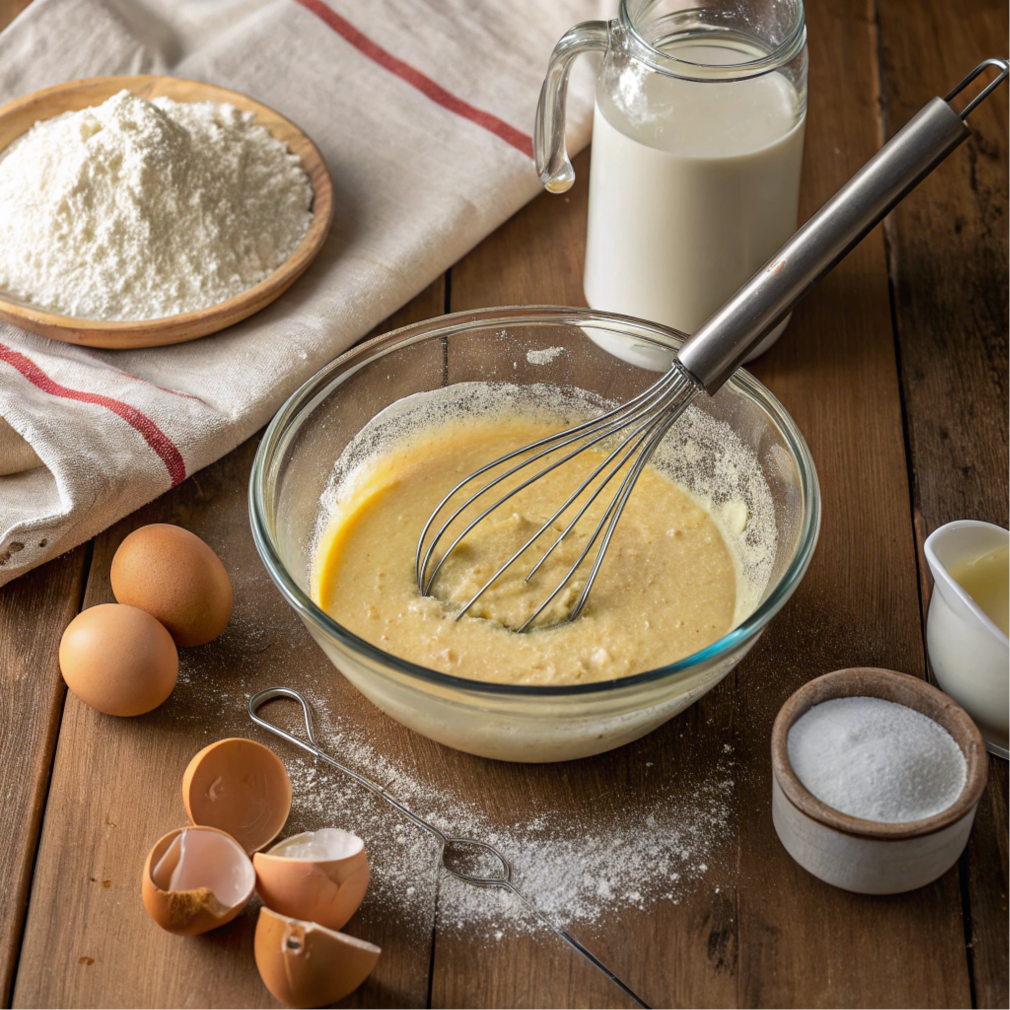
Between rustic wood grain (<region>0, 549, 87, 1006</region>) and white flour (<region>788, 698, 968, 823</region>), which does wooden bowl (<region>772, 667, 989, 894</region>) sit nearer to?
white flour (<region>788, 698, 968, 823</region>)

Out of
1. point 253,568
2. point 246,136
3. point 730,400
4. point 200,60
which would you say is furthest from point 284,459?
point 200,60

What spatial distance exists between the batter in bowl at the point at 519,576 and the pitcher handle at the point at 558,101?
354 millimetres

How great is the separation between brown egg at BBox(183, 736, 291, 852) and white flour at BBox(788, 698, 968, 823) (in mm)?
475

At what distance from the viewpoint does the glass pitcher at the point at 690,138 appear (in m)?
1.30

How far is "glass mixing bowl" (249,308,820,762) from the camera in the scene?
978 mm

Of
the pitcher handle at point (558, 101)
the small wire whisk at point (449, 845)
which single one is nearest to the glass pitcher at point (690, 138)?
the pitcher handle at point (558, 101)

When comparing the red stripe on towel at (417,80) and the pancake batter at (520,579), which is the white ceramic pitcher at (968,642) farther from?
the red stripe on towel at (417,80)

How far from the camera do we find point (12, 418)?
1.32 m

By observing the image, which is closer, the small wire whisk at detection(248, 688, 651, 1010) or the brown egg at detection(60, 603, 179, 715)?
the small wire whisk at detection(248, 688, 651, 1010)

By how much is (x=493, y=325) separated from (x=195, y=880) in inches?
27.8

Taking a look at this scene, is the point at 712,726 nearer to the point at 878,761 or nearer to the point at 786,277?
the point at 878,761

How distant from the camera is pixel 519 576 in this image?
1.19 metres

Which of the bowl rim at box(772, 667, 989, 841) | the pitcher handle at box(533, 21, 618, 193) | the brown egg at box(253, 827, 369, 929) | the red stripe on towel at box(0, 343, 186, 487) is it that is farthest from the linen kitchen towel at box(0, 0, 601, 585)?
the bowl rim at box(772, 667, 989, 841)

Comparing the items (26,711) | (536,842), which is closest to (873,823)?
(536,842)
